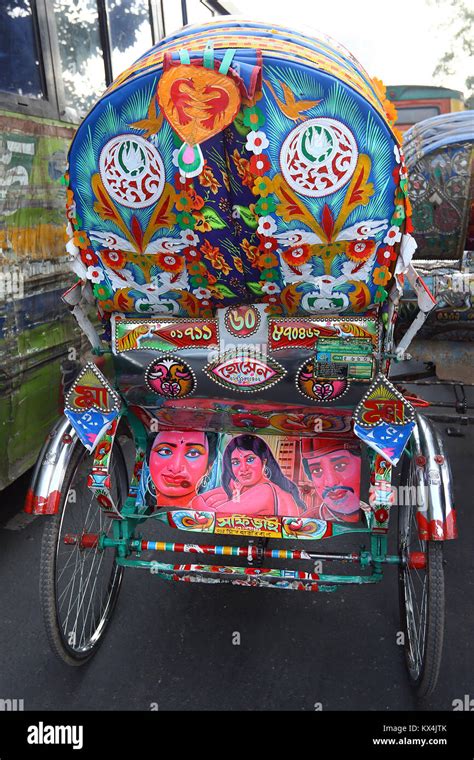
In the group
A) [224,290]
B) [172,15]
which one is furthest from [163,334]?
[172,15]

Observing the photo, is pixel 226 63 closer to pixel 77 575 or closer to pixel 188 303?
pixel 188 303

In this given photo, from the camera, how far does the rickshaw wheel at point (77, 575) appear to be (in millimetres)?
2395

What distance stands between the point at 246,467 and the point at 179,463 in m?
0.30

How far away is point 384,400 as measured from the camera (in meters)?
2.37

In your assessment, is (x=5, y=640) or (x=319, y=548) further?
(x=319, y=548)

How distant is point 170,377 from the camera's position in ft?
8.38

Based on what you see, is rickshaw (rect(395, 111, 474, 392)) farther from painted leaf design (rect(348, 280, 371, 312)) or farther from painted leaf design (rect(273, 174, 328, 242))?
painted leaf design (rect(273, 174, 328, 242))

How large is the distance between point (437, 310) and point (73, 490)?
8.75ft

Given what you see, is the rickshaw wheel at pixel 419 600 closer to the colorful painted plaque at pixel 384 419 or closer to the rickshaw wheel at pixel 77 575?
the colorful painted plaque at pixel 384 419

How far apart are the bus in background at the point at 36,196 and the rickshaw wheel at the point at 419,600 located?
209 cm
